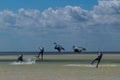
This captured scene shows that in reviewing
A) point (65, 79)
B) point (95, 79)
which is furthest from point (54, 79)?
point (95, 79)

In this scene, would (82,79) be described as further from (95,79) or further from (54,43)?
(54,43)

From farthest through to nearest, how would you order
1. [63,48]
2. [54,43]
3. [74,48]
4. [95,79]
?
[74,48] < [63,48] < [54,43] < [95,79]

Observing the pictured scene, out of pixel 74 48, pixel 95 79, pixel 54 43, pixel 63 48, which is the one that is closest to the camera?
pixel 95 79

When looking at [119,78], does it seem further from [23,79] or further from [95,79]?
[23,79]

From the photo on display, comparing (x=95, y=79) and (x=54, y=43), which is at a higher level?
(x=54, y=43)

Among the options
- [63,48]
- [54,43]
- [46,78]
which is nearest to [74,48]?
[63,48]

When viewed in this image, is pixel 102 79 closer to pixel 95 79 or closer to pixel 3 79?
pixel 95 79

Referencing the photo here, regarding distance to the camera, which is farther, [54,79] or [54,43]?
[54,43]

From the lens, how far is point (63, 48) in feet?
351

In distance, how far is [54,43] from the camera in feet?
315

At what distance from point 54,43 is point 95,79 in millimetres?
69148

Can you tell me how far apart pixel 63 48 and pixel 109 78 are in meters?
79.2

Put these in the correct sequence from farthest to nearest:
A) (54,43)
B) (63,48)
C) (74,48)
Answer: (74,48)
(63,48)
(54,43)

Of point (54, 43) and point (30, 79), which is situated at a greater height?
point (54, 43)
